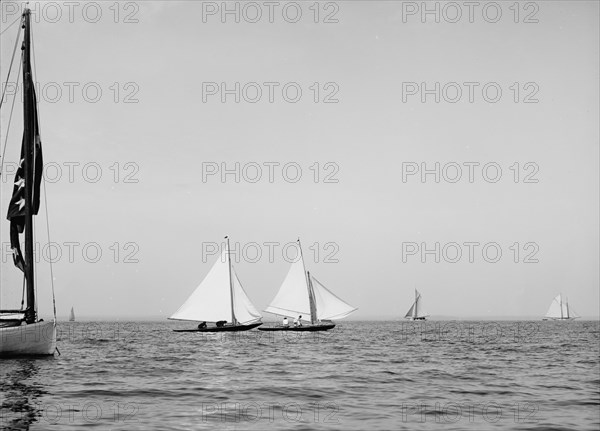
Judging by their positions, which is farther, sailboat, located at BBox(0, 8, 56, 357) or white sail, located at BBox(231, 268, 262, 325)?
white sail, located at BBox(231, 268, 262, 325)

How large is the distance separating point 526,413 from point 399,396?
489cm

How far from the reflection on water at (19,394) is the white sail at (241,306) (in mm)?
44798

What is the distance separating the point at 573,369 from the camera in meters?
34.6

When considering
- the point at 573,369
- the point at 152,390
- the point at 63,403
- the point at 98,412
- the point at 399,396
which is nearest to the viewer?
the point at 98,412

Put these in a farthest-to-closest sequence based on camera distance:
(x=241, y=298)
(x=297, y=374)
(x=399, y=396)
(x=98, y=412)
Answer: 1. (x=241, y=298)
2. (x=297, y=374)
3. (x=399, y=396)
4. (x=98, y=412)

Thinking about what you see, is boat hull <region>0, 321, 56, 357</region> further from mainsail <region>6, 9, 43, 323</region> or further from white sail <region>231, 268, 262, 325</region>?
white sail <region>231, 268, 262, 325</region>

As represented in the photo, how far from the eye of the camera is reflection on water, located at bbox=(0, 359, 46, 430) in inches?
699

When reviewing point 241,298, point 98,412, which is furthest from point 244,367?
point 241,298

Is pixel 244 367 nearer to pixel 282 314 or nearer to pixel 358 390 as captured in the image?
pixel 358 390

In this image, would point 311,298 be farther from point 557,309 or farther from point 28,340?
point 557,309

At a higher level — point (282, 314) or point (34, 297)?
point (34, 297)

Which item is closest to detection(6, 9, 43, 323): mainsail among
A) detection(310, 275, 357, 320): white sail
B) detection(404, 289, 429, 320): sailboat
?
detection(310, 275, 357, 320): white sail

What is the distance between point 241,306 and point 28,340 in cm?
4748

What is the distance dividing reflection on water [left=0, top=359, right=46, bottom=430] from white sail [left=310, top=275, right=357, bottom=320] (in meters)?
54.2
